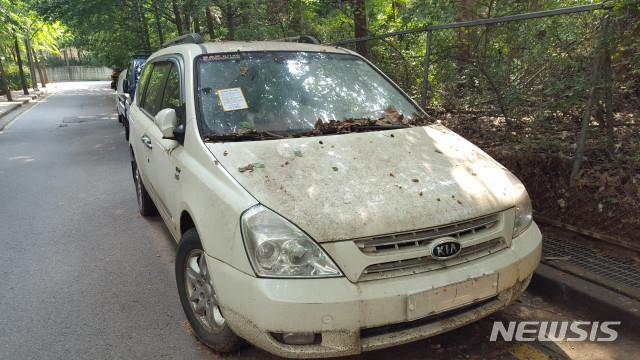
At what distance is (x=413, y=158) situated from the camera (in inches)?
113

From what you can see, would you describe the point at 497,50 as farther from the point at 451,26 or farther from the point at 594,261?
the point at 594,261

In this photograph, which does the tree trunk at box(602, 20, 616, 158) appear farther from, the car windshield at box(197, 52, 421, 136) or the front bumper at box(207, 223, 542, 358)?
the front bumper at box(207, 223, 542, 358)

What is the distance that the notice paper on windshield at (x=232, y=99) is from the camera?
320cm

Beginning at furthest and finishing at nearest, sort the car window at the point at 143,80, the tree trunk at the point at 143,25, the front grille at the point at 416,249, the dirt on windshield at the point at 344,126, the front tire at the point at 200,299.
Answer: the tree trunk at the point at 143,25
the car window at the point at 143,80
the dirt on windshield at the point at 344,126
the front tire at the point at 200,299
the front grille at the point at 416,249

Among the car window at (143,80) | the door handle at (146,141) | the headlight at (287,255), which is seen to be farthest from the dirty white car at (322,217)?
the car window at (143,80)

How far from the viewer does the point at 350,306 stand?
214 centimetres

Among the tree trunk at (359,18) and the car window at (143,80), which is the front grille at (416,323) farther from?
the tree trunk at (359,18)

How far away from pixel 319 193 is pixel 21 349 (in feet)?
7.13

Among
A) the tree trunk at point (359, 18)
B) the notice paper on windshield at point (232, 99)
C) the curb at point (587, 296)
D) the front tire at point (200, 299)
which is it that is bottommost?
the curb at point (587, 296)

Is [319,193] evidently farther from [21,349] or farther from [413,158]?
[21,349]

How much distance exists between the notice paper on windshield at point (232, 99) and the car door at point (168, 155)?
31 centimetres

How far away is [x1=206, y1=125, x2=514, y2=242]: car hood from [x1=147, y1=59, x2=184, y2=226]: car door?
1.94ft

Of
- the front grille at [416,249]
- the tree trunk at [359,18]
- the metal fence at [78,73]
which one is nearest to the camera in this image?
the front grille at [416,249]

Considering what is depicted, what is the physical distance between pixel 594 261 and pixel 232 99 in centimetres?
302
